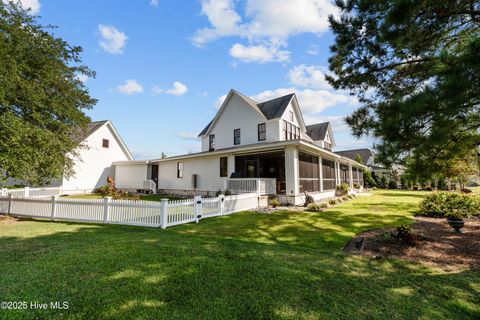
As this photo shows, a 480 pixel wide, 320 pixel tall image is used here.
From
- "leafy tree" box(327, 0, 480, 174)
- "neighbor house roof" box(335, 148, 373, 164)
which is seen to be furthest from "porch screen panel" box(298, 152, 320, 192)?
"neighbor house roof" box(335, 148, 373, 164)

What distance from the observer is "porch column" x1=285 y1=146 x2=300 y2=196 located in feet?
38.7

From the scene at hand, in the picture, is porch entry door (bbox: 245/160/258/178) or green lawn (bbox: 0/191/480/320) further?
porch entry door (bbox: 245/160/258/178)

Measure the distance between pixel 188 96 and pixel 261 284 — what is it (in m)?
14.6

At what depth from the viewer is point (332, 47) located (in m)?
7.11

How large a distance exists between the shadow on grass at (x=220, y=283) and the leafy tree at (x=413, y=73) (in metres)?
2.63

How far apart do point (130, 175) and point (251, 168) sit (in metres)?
13.5

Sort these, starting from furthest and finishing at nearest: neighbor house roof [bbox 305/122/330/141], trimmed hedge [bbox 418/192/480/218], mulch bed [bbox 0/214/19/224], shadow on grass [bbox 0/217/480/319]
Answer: neighbor house roof [bbox 305/122/330/141] < trimmed hedge [bbox 418/192/480/218] < mulch bed [bbox 0/214/19/224] < shadow on grass [bbox 0/217/480/319]

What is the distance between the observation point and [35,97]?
846 cm

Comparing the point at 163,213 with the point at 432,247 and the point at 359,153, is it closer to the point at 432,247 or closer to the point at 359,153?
the point at 432,247

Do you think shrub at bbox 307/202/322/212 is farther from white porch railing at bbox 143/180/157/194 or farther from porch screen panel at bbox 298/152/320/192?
white porch railing at bbox 143/180/157/194

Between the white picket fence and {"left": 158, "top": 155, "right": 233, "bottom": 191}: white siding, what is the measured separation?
630 cm

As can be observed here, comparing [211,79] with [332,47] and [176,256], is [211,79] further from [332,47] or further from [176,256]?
[176,256]

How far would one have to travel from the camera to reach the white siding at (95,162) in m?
18.9

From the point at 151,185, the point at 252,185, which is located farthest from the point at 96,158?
the point at 252,185
